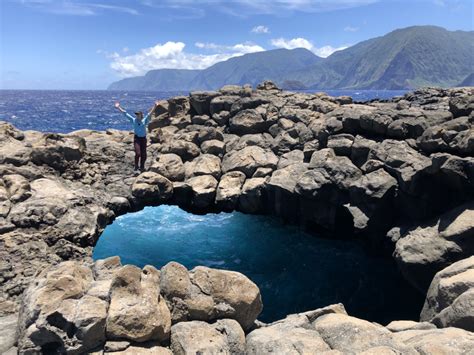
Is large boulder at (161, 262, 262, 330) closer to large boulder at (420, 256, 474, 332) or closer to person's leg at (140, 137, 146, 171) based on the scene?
large boulder at (420, 256, 474, 332)

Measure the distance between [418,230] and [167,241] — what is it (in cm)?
1952

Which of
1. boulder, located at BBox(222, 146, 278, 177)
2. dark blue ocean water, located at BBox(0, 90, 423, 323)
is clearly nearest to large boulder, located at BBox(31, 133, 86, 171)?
dark blue ocean water, located at BBox(0, 90, 423, 323)

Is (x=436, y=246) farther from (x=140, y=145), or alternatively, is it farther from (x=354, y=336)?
(x=140, y=145)

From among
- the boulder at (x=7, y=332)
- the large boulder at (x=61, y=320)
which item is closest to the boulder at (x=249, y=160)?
the boulder at (x=7, y=332)

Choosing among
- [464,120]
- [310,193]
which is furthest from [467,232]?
[310,193]

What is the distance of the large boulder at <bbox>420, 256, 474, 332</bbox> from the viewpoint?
14.4 meters

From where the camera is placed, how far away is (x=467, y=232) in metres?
21.4

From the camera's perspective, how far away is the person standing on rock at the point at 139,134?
31703 millimetres

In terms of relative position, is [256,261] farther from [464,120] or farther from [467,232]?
[464,120]

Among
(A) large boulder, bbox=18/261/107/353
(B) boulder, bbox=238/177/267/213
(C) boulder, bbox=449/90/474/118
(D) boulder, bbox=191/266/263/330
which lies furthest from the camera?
(B) boulder, bbox=238/177/267/213

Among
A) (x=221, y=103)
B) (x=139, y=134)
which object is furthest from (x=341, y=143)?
(x=139, y=134)

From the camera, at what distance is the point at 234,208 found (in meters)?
32.8

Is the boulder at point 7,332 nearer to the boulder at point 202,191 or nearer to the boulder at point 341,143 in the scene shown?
the boulder at point 202,191

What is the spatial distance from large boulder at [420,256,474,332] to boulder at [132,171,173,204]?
1988 centimetres
